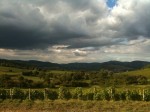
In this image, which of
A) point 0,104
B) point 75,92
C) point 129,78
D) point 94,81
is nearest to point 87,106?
point 75,92

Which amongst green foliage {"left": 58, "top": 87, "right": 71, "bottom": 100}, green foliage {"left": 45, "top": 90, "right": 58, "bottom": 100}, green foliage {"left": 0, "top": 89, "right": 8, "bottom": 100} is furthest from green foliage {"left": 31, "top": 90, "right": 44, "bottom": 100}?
green foliage {"left": 0, "top": 89, "right": 8, "bottom": 100}

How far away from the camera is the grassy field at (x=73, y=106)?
133 ft

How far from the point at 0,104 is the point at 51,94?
980cm

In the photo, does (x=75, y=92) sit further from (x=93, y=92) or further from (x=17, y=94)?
(x=17, y=94)

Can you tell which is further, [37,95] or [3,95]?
[37,95]

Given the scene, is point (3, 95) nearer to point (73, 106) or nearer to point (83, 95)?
point (83, 95)

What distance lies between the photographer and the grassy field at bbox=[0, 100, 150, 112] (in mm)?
40594

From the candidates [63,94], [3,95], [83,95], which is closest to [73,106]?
[83,95]

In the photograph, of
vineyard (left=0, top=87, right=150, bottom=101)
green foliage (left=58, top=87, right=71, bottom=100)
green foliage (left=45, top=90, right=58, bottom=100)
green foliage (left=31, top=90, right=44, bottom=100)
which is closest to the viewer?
vineyard (left=0, top=87, right=150, bottom=101)

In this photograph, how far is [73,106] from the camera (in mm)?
43156

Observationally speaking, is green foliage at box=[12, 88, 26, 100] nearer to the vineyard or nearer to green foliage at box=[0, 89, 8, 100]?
the vineyard

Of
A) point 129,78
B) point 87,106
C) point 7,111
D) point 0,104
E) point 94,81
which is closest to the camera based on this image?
point 7,111

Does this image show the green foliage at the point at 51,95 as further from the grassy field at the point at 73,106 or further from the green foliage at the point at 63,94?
the grassy field at the point at 73,106

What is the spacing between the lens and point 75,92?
52125 millimetres
